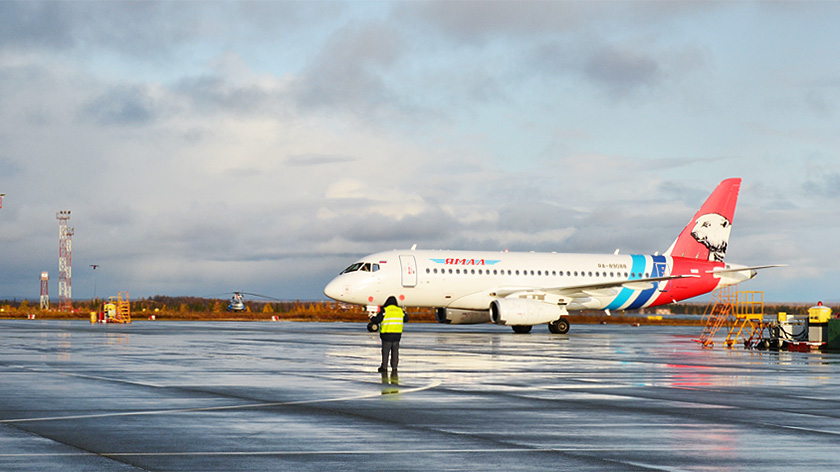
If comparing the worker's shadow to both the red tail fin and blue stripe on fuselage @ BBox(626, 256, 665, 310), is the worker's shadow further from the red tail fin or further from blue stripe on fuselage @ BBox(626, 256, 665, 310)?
the red tail fin

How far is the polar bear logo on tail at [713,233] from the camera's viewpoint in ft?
180

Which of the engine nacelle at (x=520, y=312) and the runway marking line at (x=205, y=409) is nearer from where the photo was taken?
the runway marking line at (x=205, y=409)

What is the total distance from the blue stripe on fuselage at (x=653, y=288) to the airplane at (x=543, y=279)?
54 mm

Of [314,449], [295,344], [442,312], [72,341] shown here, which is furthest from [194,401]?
[442,312]

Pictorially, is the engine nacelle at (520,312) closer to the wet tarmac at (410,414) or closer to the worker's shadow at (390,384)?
the wet tarmac at (410,414)

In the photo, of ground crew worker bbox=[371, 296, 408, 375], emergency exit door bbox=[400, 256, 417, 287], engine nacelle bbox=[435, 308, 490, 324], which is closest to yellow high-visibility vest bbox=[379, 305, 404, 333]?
ground crew worker bbox=[371, 296, 408, 375]

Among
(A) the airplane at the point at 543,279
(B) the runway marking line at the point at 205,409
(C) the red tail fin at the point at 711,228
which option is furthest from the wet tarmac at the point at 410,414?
(C) the red tail fin at the point at 711,228

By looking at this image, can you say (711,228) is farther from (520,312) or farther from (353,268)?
(353,268)

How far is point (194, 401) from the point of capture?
14984 millimetres

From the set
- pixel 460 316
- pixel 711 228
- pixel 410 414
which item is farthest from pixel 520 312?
pixel 410 414

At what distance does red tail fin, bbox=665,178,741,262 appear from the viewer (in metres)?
54.6

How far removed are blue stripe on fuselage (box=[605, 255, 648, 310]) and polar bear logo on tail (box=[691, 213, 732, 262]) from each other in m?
4.34

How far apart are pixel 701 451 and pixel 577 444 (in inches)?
54.3

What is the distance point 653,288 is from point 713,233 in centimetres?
620
